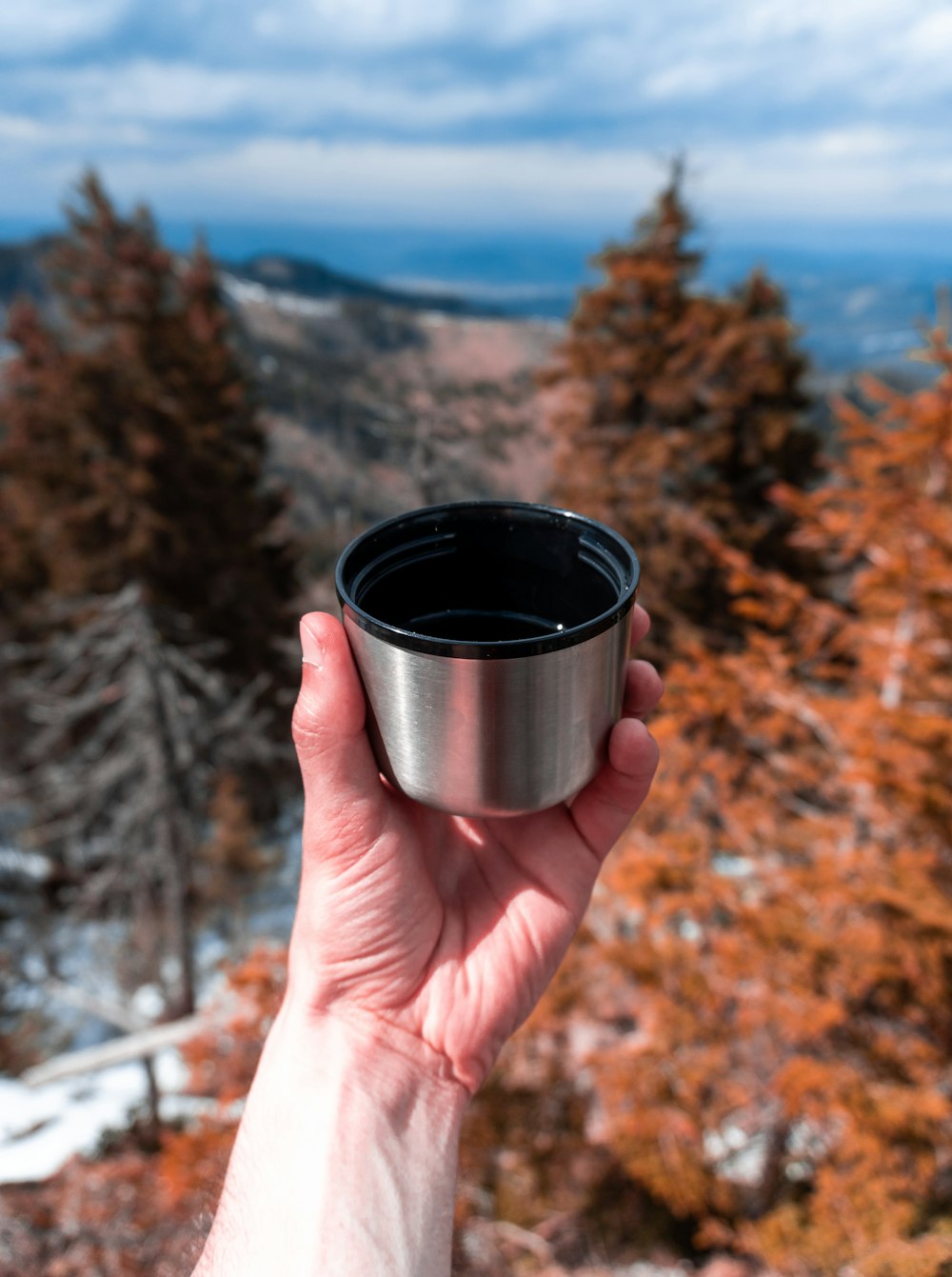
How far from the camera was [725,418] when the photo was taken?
12023mm

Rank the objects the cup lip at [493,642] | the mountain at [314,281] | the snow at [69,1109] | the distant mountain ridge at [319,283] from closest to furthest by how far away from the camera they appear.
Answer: the cup lip at [493,642] → the snow at [69,1109] → the distant mountain ridge at [319,283] → the mountain at [314,281]

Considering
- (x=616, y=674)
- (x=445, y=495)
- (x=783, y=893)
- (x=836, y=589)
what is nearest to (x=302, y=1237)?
(x=616, y=674)

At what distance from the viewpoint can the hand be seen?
1.73 m

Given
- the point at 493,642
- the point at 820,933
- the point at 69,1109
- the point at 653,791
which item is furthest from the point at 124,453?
the point at 493,642

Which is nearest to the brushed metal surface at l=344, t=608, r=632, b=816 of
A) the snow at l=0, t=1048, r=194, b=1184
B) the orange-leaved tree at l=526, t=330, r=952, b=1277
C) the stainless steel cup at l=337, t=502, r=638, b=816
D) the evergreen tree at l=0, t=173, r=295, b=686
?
the stainless steel cup at l=337, t=502, r=638, b=816

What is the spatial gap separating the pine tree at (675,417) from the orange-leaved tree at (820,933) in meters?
5.22

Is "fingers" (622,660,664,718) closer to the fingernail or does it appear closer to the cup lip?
the cup lip

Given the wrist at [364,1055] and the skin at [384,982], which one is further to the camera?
the wrist at [364,1055]

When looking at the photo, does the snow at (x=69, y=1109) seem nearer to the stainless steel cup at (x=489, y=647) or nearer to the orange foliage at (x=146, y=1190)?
the orange foliage at (x=146, y=1190)

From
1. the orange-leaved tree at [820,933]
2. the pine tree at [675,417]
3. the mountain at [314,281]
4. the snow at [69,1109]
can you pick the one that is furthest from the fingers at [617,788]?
the mountain at [314,281]

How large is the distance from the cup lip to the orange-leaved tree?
4.15 m

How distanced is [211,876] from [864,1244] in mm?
11648

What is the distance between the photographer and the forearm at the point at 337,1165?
61.6 inches

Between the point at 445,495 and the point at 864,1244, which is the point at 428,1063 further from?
the point at 445,495
